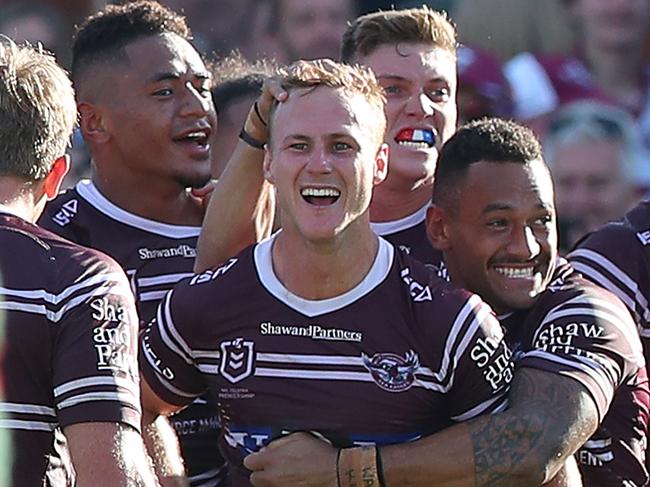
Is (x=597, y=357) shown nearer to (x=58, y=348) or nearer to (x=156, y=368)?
(x=156, y=368)

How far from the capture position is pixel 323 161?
14.6 feet

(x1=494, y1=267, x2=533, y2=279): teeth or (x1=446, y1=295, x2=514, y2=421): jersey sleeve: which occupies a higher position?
(x1=494, y1=267, x2=533, y2=279): teeth

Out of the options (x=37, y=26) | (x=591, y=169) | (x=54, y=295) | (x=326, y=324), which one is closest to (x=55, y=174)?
(x=54, y=295)

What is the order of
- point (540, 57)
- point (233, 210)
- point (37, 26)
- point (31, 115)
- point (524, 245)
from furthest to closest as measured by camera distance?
point (37, 26) → point (540, 57) → point (233, 210) → point (524, 245) → point (31, 115)

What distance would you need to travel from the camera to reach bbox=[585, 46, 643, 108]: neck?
9.10m

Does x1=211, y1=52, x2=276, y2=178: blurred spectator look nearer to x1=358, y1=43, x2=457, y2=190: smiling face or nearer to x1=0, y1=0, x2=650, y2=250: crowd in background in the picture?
x1=358, y1=43, x2=457, y2=190: smiling face

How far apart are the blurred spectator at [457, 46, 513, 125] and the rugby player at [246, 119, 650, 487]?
3.52 meters

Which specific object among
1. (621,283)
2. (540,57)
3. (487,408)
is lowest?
(487,408)

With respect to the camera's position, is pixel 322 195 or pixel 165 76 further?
pixel 165 76

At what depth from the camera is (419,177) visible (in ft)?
17.6

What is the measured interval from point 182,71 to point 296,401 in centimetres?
159

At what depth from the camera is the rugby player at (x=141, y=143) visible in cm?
539

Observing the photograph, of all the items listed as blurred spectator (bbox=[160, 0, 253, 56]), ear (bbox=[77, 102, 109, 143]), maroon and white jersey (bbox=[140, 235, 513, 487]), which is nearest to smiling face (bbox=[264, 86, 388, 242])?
maroon and white jersey (bbox=[140, 235, 513, 487])

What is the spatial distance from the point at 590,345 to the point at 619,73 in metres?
4.82
